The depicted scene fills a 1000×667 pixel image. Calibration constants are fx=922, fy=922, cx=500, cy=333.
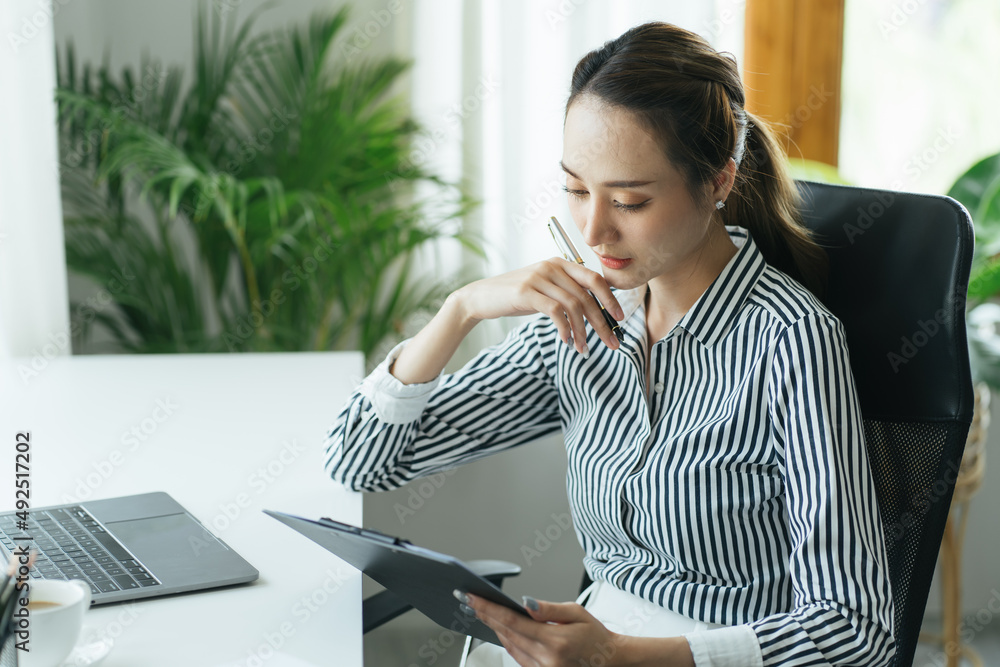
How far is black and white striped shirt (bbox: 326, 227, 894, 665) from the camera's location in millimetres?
910

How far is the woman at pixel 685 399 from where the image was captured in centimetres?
90

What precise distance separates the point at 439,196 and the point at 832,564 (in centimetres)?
135

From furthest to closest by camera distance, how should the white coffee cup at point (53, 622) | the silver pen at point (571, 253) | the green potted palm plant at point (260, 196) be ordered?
the green potted palm plant at point (260, 196), the silver pen at point (571, 253), the white coffee cup at point (53, 622)

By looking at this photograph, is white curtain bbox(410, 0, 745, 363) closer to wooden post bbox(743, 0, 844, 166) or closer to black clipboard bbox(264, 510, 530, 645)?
wooden post bbox(743, 0, 844, 166)

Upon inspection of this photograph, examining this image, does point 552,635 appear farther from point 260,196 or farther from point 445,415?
point 260,196

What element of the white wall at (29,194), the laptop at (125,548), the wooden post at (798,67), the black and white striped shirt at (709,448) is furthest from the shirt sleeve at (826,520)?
the white wall at (29,194)

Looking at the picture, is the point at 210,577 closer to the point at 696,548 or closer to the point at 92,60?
the point at 696,548

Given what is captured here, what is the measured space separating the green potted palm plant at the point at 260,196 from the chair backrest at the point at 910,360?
3.35 feet

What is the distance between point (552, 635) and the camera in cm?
84

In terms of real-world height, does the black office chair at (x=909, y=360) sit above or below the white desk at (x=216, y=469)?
above

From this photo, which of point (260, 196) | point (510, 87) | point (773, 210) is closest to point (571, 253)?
point (773, 210)

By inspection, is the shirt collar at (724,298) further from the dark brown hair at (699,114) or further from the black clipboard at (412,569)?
the black clipboard at (412,569)

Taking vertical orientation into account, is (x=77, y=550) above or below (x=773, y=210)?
below

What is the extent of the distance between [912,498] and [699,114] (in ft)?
1.57
